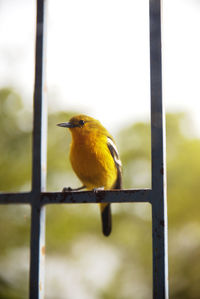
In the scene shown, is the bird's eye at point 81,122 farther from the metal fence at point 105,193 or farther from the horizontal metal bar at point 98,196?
the horizontal metal bar at point 98,196

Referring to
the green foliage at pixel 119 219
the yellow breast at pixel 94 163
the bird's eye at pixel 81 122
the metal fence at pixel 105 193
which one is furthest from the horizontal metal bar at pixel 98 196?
the green foliage at pixel 119 219

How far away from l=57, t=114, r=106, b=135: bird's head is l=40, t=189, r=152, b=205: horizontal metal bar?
10.0 inches

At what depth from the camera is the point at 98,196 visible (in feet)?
2.71

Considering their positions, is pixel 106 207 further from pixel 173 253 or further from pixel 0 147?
pixel 0 147

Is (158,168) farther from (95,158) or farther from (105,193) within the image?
(95,158)

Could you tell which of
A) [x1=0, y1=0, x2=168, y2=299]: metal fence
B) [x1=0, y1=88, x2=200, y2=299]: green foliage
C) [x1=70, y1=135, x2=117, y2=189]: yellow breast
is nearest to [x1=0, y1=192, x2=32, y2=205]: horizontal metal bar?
[x1=0, y1=0, x2=168, y2=299]: metal fence

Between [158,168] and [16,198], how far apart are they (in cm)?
43

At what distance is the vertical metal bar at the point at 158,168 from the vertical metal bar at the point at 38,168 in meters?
0.32

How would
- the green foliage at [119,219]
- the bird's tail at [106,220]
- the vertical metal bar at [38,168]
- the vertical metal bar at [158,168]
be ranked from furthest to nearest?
the green foliage at [119,219], the bird's tail at [106,220], the vertical metal bar at [38,168], the vertical metal bar at [158,168]

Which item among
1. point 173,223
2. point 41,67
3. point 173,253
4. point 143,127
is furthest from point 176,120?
point 41,67

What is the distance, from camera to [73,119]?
1.06 metres

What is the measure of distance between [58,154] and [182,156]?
→ 0.75m

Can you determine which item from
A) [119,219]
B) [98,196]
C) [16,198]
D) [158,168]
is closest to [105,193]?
[98,196]

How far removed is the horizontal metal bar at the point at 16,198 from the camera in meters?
0.93
